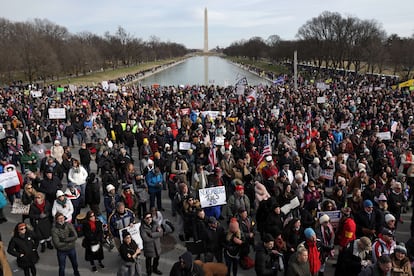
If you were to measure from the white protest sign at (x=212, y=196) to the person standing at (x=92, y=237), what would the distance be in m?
2.44

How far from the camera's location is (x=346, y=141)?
39.3 ft

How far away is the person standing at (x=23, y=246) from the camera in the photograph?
6531 mm

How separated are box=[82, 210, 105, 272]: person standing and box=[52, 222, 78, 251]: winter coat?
35cm

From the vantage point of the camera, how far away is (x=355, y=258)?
603 centimetres

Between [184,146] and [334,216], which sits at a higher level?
[184,146]

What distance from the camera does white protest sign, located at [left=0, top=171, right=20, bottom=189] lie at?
31.7ft

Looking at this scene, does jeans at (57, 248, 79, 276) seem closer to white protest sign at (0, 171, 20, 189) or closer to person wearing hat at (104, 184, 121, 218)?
person wearing hat at (104, 184, 121, 218)

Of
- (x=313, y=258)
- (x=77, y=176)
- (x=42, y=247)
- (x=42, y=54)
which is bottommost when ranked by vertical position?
(x=42, y=247)

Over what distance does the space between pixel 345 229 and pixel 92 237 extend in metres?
4.93

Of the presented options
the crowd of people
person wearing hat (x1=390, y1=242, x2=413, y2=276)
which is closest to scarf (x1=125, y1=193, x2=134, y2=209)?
the crowd of people

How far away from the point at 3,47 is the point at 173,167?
167 feet

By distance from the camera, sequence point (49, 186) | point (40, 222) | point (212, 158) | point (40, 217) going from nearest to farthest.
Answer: point (40, 222) → point (40, 217) → point (49, 186) → point (212, 158)

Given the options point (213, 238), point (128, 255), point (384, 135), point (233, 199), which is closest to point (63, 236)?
point (128, 255)

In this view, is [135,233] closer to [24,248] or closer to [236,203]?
[24,248]
